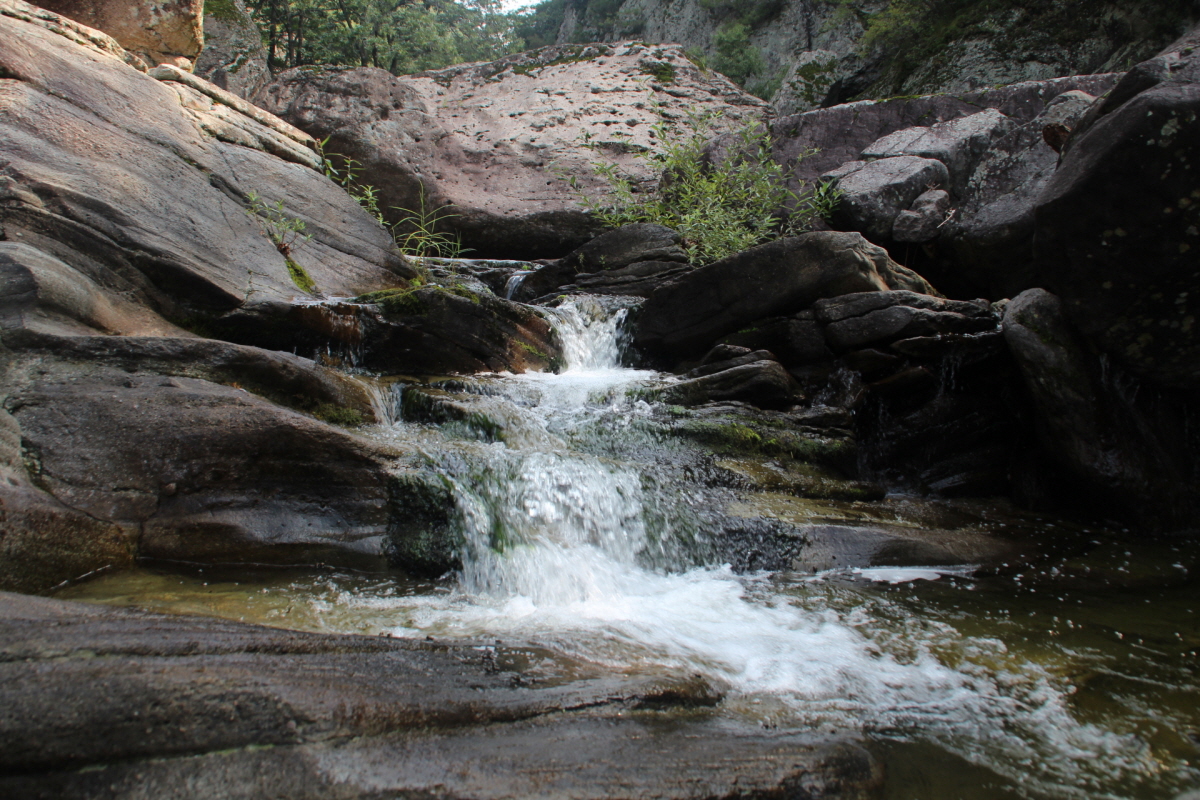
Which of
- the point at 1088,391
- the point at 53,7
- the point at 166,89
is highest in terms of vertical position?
the point at 53,7

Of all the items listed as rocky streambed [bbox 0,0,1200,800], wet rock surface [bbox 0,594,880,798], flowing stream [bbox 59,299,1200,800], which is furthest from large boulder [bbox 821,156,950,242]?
wet rock surface [bbox 0,594,880,798]

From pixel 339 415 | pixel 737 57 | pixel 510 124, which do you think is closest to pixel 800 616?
pixel 339 415

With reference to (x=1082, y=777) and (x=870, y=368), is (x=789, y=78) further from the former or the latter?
(x=1082, y=777)

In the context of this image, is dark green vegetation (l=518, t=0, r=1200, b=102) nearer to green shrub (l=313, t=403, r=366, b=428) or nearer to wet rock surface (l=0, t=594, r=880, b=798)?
green shrub (l=313, t=403, r=366, b=428)

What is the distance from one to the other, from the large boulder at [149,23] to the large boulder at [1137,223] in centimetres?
994

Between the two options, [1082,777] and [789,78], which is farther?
[789,78]

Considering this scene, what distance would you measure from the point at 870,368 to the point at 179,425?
569 centimetres

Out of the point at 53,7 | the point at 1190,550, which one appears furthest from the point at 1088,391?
the point at 53,7

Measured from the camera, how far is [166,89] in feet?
23.9

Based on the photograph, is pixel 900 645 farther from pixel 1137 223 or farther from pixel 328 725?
pixel 1137 223

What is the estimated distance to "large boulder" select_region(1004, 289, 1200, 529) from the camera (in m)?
5.18

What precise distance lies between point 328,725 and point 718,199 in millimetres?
9049

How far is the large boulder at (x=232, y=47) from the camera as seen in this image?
42.6 feet

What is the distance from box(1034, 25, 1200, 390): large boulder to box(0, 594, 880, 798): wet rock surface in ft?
14.9
